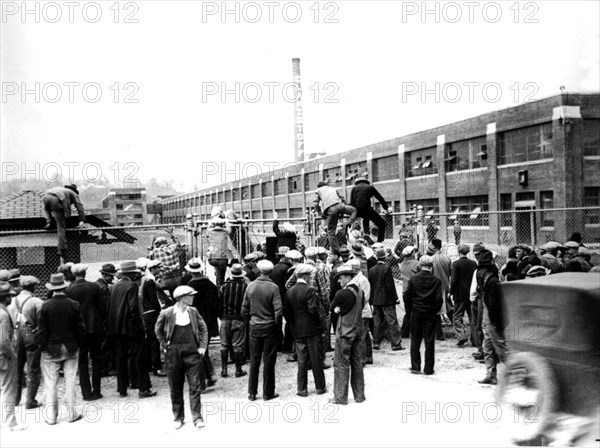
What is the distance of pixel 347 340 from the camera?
784 cm

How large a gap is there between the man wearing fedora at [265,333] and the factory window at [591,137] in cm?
2223

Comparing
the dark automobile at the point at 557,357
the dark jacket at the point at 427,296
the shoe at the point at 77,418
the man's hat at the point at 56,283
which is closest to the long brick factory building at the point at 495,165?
the dark jacket at the point at 427,296

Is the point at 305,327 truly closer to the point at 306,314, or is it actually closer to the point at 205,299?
the point at 306,314

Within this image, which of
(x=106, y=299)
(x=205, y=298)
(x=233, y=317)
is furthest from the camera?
(x=233, y=317)

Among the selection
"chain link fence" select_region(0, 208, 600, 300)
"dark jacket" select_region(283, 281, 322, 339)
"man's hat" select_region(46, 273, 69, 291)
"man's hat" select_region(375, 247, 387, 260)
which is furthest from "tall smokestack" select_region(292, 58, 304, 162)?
"man's hat" select_region(46, 273, 69, 291)

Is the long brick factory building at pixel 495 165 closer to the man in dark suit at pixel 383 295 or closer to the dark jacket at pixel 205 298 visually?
the man in dark suit at pixel 383 295

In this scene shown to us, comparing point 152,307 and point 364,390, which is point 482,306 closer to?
point 364,390

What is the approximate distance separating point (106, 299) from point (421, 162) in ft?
95.9

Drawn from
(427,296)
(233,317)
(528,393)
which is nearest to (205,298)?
(233,317)

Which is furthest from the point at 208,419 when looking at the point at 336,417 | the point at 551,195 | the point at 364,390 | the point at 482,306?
the point at 551,195

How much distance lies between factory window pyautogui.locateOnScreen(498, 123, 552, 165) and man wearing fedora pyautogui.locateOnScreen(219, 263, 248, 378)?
21424 mm

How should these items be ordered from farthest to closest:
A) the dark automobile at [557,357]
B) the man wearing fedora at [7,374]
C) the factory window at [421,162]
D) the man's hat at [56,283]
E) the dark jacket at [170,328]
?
the factory window at [421,162], the man's hat at [56,283], the dark jacket at [170,328], the man wearing fedora at [7,374], the dark automobile at [557,357]

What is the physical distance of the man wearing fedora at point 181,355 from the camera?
280 inches

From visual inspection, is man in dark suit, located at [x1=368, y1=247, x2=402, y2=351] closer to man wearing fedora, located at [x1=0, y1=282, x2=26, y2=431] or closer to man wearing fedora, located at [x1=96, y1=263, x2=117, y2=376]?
man wearing fedora, located at [x1=96, y1=263, x2=117, y2=376]
